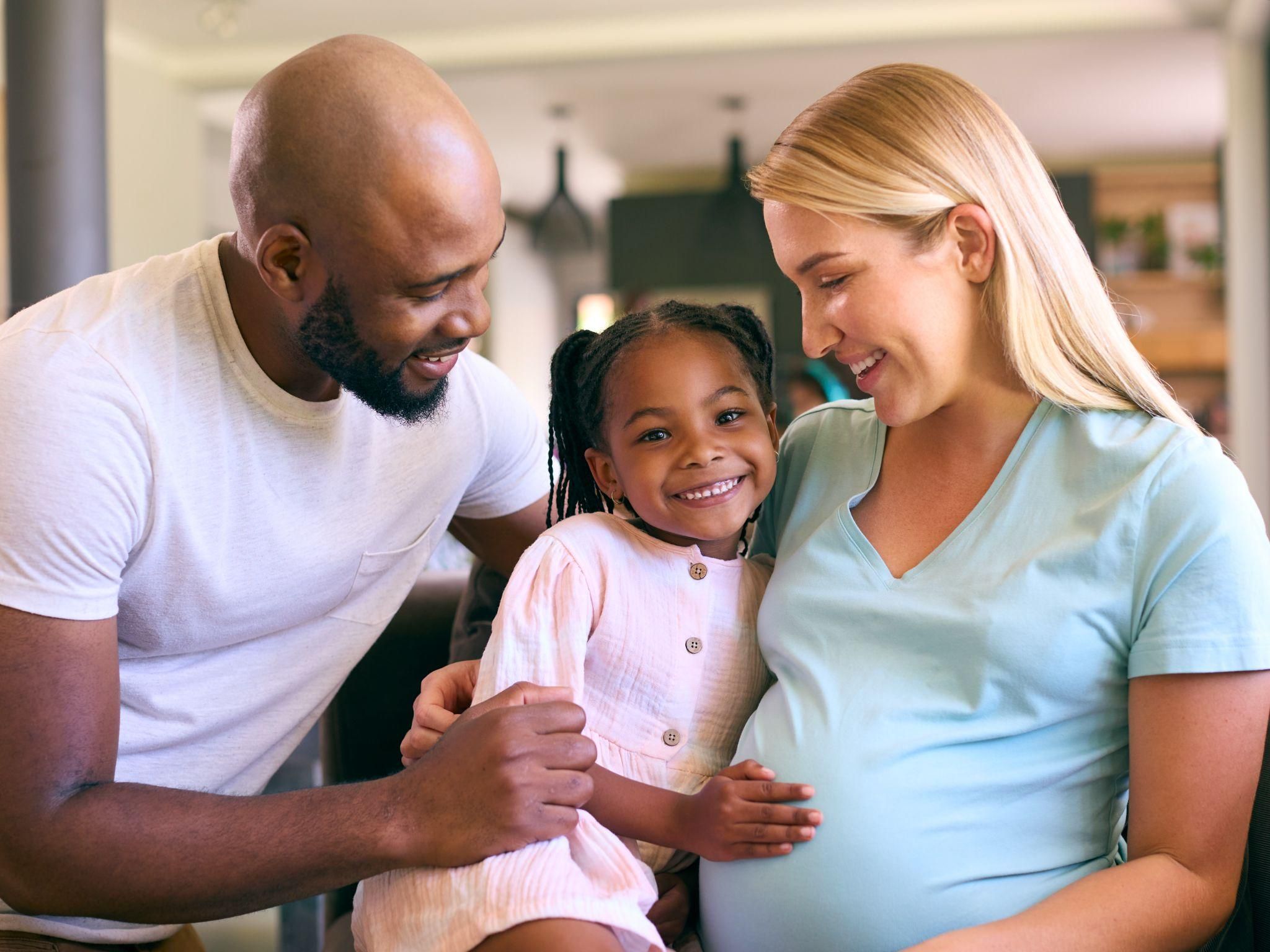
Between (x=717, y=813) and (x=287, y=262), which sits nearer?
(x=717, y=813)

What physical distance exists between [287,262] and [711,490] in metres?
0.55

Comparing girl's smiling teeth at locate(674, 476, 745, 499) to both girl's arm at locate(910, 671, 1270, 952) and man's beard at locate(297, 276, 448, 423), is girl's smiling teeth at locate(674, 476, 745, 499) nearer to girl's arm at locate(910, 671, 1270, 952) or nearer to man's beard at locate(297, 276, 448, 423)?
man's beard at locate(297, 276, 448, 423)

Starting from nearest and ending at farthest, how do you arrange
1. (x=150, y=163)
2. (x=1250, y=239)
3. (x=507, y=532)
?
(x=507, y=532) → (x=1250, y=239) → (x=150, y=163)

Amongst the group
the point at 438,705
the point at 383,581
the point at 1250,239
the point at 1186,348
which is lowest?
the point at 438,705

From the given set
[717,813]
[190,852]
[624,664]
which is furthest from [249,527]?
[717,813]

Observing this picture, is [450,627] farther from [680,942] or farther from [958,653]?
[958,653]

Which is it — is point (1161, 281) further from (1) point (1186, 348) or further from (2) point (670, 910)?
(2) point (670, 910)

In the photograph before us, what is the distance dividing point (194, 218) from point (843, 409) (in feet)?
20.3

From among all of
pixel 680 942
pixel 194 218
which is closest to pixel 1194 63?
pixel 194 218

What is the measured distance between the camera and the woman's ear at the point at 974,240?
1.19 meters

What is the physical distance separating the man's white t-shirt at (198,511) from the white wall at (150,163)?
5163 millimetres

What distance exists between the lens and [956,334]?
1.22 meters

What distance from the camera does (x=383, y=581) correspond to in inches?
62.5

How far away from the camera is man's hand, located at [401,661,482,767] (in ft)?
4.23
